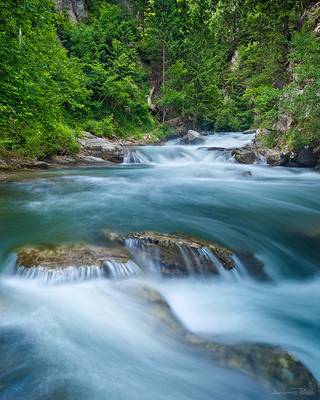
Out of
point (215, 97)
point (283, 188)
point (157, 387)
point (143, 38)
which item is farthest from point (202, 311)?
point (143, 38)

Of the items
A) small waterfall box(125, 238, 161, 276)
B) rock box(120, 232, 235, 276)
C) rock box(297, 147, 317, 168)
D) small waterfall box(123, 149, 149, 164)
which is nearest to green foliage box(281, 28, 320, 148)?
rock box(297, 147, 317, 168)

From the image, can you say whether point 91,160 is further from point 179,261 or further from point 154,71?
point 154,71

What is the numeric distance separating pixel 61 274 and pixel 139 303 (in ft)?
3.40

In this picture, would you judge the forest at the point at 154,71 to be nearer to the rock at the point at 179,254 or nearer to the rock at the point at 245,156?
the rock at the point at 245,156

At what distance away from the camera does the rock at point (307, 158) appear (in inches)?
538

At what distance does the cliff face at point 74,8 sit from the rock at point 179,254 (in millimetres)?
27544

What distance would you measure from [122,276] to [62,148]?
10943 mm

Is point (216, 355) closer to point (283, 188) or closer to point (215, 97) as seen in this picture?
point (283, 188)

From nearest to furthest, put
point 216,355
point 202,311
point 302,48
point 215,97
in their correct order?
point 216,355, point 202,311, point 302,48, point 215,97

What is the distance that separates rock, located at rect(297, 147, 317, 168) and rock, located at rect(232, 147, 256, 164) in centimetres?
211

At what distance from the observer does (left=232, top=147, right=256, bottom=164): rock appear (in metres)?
15.5

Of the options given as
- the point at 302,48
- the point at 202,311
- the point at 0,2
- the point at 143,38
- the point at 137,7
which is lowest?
the point at 202,311

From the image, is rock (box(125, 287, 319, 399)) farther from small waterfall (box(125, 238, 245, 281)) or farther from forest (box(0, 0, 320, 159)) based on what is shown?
forest (box(0, 0, 320, 159))

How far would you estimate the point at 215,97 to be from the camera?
28453 mm
